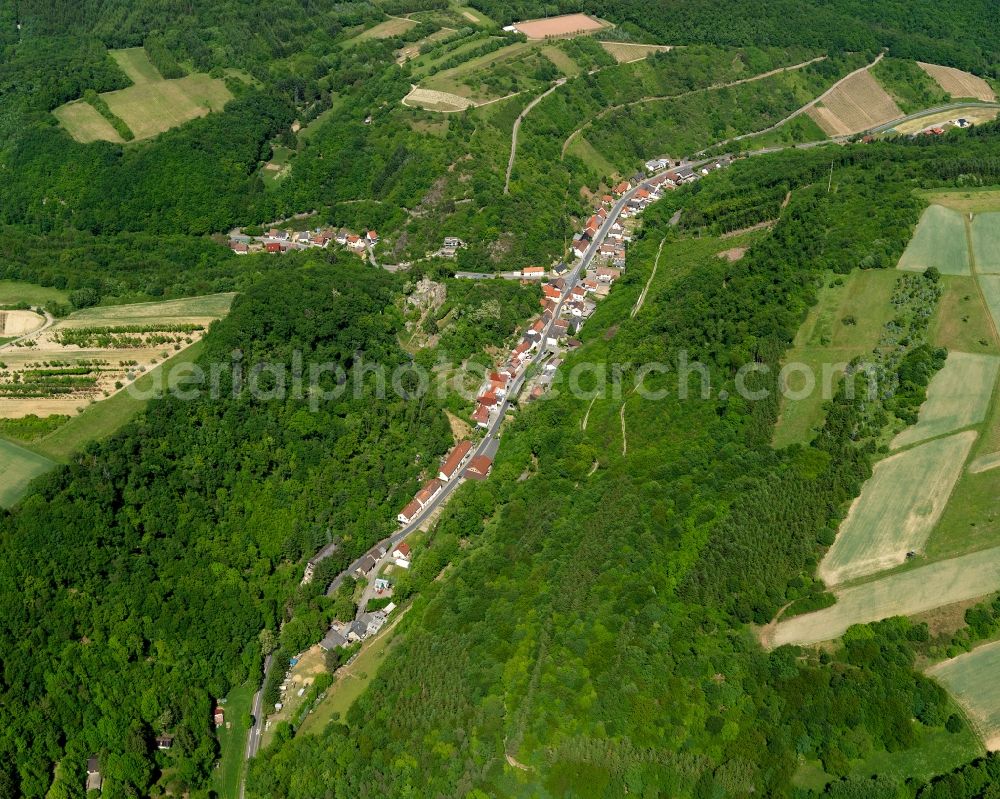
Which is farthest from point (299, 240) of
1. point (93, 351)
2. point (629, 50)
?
point (629, 50)

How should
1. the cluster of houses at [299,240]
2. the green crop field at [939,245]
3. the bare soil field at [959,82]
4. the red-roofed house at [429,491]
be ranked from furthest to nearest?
1. the bare soil field at [959,82]
2. the cluster of houses at [299,240]
3. the green crop field at [939,245]
4. the red-roofed house at [429,491]

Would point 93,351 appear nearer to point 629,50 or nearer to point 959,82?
point 629,50

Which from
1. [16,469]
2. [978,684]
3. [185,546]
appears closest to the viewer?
[978,684]

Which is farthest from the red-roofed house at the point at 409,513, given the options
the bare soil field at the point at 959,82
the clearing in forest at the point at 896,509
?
the bare soil field at the point at 959,82

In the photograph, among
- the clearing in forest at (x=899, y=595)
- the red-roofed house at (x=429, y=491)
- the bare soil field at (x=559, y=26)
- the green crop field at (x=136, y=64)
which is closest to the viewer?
the clearing in forest at (x=899, y=595)

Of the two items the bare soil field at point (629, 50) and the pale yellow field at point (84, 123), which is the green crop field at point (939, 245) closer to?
the bare soil field at point (629, 50)
